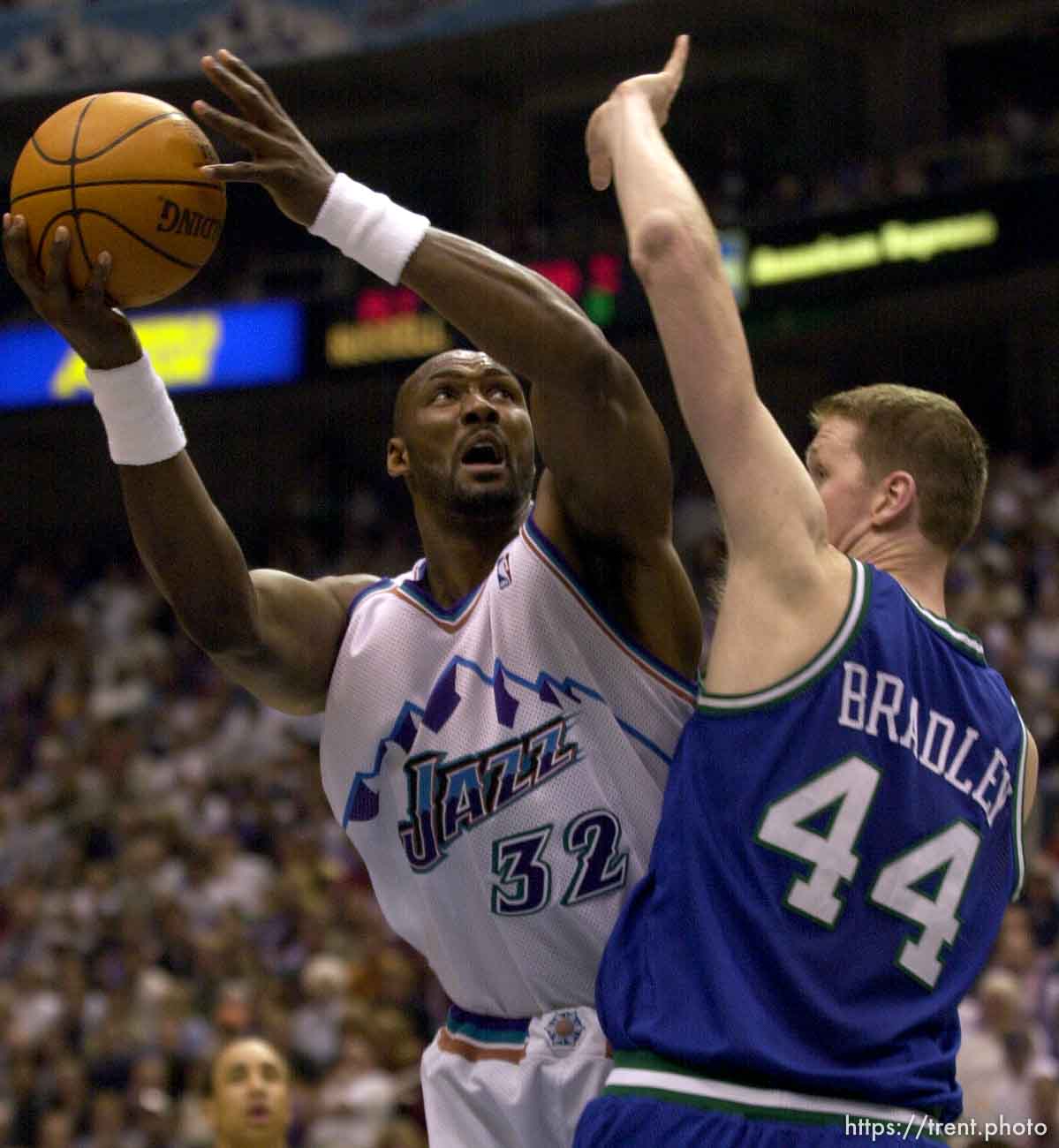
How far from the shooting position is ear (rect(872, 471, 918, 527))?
9.46ft

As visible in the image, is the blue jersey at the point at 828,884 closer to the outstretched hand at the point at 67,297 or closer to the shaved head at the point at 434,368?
the shaved head at the point at 434,368

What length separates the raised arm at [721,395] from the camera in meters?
2.58

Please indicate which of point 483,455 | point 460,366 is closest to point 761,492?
point 483,455

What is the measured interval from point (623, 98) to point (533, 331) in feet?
1.28

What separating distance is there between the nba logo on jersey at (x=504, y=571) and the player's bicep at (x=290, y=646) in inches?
16.0

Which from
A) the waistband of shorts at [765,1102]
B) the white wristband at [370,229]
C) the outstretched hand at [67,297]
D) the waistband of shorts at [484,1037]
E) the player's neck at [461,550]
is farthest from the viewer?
the player's neck at [461,550]

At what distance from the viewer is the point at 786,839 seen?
258 centimetres

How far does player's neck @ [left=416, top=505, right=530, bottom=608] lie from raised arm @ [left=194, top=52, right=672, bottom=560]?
512 mm

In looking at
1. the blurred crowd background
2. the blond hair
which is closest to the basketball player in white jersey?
the blond hair

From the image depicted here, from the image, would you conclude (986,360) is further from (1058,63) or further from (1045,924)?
(1045,924)

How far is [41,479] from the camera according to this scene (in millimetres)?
19734

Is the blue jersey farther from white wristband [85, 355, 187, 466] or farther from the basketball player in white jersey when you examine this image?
white wristband [85, 355, 187, 466]

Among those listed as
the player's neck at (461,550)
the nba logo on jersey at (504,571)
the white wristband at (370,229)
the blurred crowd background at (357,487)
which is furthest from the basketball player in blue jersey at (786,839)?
the blurred crowd background at (357,487)

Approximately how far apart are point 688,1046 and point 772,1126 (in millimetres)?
154
